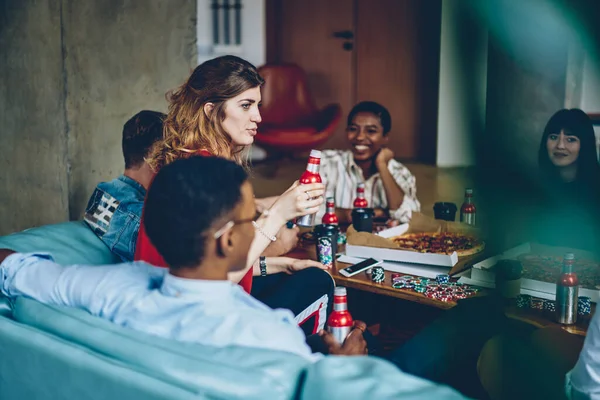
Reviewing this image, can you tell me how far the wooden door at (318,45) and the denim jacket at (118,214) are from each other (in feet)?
16.3

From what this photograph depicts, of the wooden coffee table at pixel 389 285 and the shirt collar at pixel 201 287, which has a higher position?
the shirt collar at pixel 201 287

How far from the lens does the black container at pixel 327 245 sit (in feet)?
7.80

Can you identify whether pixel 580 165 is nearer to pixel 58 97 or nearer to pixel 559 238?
pixel 559 238

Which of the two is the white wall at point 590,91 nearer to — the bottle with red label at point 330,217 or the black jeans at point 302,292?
the bottle with red label at point 330,217

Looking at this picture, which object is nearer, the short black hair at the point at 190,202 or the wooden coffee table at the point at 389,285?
the short black hair at the point at 190,202

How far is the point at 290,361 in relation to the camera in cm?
113

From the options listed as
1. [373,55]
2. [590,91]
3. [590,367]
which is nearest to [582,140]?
[590,367]

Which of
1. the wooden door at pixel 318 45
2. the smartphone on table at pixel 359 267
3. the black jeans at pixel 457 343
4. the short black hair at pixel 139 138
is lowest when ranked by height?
the black jeans at pixel 457 343

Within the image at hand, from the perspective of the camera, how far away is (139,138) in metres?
2.36

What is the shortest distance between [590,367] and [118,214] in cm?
154

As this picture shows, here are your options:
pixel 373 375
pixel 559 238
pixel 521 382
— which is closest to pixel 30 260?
pixel 373 375

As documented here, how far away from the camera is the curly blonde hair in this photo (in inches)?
84.9

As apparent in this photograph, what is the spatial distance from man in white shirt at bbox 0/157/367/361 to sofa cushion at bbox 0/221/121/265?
0.85m

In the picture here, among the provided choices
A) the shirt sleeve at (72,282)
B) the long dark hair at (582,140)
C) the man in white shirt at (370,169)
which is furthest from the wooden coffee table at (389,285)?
the man in white shirt at (370,169)
